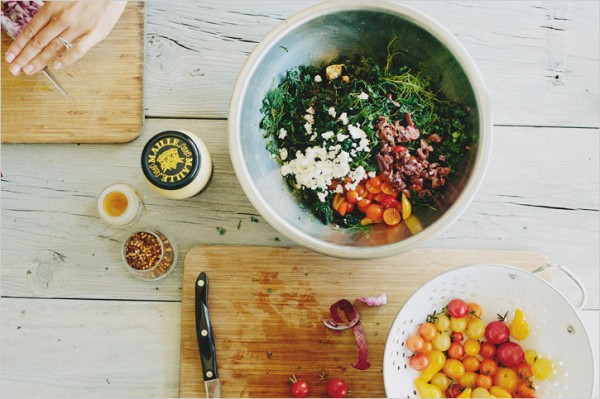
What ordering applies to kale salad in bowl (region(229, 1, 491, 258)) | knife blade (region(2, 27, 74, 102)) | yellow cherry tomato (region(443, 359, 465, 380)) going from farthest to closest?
knife blade (region(2, 27, 74, 102))
yellow cherry tomato (region(443, 359, 465, 380))
kale salad in bowl (region(229, 1, 491, 258))

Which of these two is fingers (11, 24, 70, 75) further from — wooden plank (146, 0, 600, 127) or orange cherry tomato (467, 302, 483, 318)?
orange cherry tomato (467, 302, 483, 318)

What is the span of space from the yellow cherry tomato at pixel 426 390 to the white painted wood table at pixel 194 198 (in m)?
0.34

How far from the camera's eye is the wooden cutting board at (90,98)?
4.42ft

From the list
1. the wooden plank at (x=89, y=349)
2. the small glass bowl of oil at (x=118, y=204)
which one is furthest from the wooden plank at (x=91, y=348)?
the small glass bowl of oil at (x=118, y=204)

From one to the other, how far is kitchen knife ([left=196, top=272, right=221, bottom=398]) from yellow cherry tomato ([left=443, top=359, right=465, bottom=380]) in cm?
54

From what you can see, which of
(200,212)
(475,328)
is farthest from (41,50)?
(475,328)

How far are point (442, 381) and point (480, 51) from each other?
841mm

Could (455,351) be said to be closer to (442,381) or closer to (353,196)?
(442,381)

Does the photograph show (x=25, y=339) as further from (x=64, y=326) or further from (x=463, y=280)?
(x=463, y=280)

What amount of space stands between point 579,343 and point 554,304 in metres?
0.09

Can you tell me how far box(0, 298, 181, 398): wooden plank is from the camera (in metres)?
1.33

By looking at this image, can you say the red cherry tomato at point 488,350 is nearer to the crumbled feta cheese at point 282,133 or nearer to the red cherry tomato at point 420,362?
the red cherry tomato at point 420,362

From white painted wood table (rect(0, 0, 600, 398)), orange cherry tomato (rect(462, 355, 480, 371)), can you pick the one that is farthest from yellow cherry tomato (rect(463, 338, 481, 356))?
white painted wood table (rect(0, 0, 600, 398))

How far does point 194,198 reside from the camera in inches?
53.4
